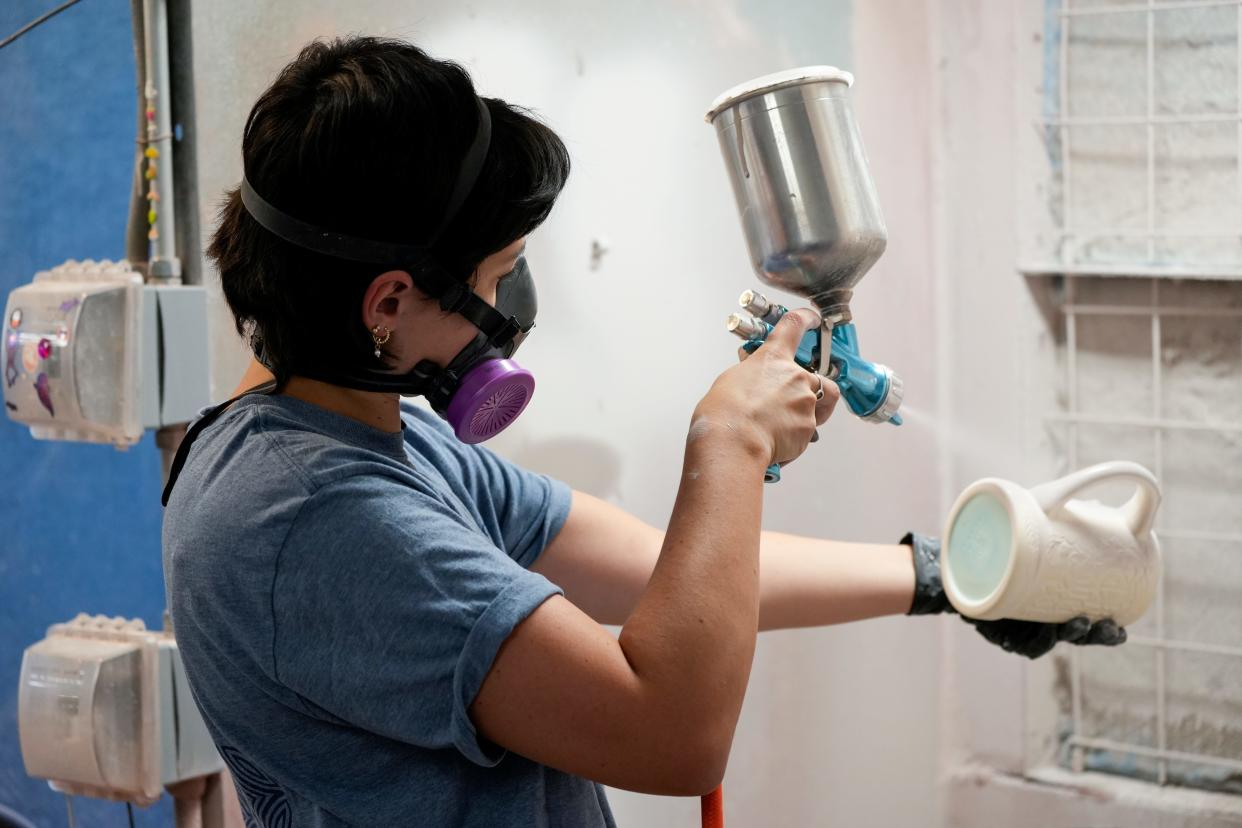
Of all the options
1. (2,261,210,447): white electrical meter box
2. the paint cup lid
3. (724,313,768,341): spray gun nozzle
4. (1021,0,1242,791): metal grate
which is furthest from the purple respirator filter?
(1021,0,1242,791): metal grate

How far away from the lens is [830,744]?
197 cm

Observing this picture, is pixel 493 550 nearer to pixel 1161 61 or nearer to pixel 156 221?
pixel 156 221

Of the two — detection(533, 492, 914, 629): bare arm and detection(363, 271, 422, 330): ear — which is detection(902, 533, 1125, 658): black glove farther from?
detection(363, 271, 422, 330): ear

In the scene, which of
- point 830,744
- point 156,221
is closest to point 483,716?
point 156,221

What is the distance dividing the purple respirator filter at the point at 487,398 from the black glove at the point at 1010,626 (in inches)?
25.7

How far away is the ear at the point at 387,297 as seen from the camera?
867mm

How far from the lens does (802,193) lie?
3.42 ft

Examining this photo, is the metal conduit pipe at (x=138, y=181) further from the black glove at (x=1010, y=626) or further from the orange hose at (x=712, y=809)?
the black glove at (x=1010, y=626)

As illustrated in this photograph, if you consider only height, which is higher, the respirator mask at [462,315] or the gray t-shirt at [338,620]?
the respirator mask at [462,315]

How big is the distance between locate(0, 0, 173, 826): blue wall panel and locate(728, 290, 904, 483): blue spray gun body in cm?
75

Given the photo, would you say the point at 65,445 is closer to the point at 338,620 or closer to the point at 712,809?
the point at 338,620

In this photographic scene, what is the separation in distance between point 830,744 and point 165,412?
4.10 feet

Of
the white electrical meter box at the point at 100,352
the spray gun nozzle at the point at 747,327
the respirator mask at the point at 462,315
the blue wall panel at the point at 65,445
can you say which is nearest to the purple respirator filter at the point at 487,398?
the respirator mask at the point at 462,315

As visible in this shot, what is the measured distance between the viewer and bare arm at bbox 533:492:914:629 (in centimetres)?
121
